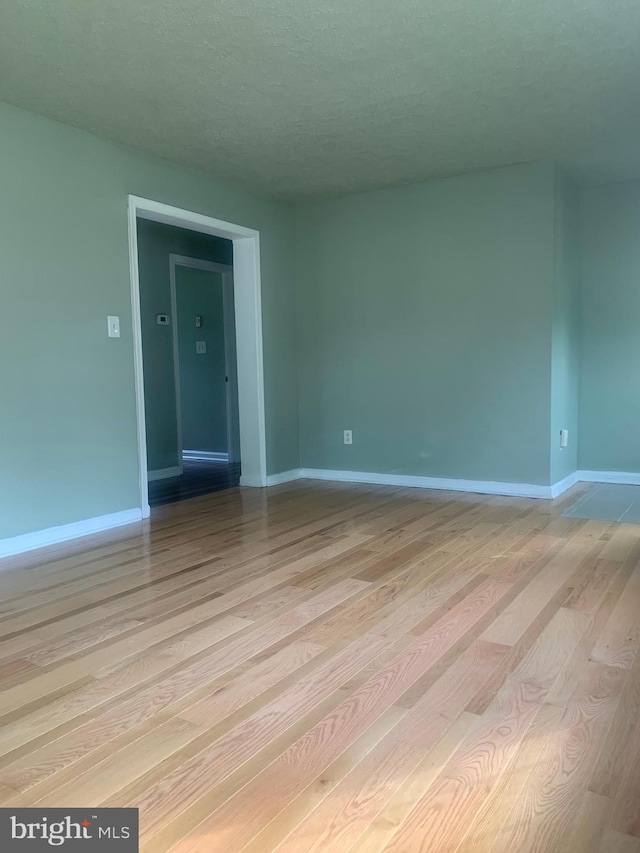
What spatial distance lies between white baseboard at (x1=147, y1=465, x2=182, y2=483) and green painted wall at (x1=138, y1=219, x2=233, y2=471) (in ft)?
0.11

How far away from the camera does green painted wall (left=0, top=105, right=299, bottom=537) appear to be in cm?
327

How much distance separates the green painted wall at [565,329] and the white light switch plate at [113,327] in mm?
2892

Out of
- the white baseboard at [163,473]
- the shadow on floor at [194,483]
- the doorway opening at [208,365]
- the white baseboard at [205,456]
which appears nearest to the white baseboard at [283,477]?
the shadow on floor at [194,483]

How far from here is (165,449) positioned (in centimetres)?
589

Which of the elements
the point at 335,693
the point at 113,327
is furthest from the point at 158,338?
the point at 335,693

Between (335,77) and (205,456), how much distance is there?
15.6 ft

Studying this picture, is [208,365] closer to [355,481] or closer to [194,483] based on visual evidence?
[194,483]

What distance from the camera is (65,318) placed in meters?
3.53

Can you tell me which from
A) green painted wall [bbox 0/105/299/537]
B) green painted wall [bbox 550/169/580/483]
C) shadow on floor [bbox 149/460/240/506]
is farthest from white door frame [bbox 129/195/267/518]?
green painted wall [bbox 550/169/580/483]

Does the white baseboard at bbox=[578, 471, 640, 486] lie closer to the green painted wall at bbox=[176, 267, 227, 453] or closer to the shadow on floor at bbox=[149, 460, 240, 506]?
the shadow on floor at bbox=[149, 460, 240, 506]

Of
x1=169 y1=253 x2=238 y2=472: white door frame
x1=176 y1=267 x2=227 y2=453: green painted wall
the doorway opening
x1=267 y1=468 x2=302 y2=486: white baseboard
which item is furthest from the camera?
x1=176 y1=267 x2=227 y2=453: green painted wall

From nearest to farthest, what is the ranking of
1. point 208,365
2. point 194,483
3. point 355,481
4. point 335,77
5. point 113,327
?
point 335,77 < point 113,327 < point 355,481 < point 194,483 < point 208,365

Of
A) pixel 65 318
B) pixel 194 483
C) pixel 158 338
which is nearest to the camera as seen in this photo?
pixel 65 318

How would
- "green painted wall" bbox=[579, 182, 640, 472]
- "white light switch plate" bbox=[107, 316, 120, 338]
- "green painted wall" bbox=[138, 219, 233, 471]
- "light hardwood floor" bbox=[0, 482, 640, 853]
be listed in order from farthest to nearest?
"green painted wall" bbox=[138, 219, 233, 471] < "green painted wall" bbox=[579, 182, 640, 472] < "white light switch plate" bbox=[107, 316, 120, 338] < "light hardwood floor" bbox=[0, 482, 640, 853]
